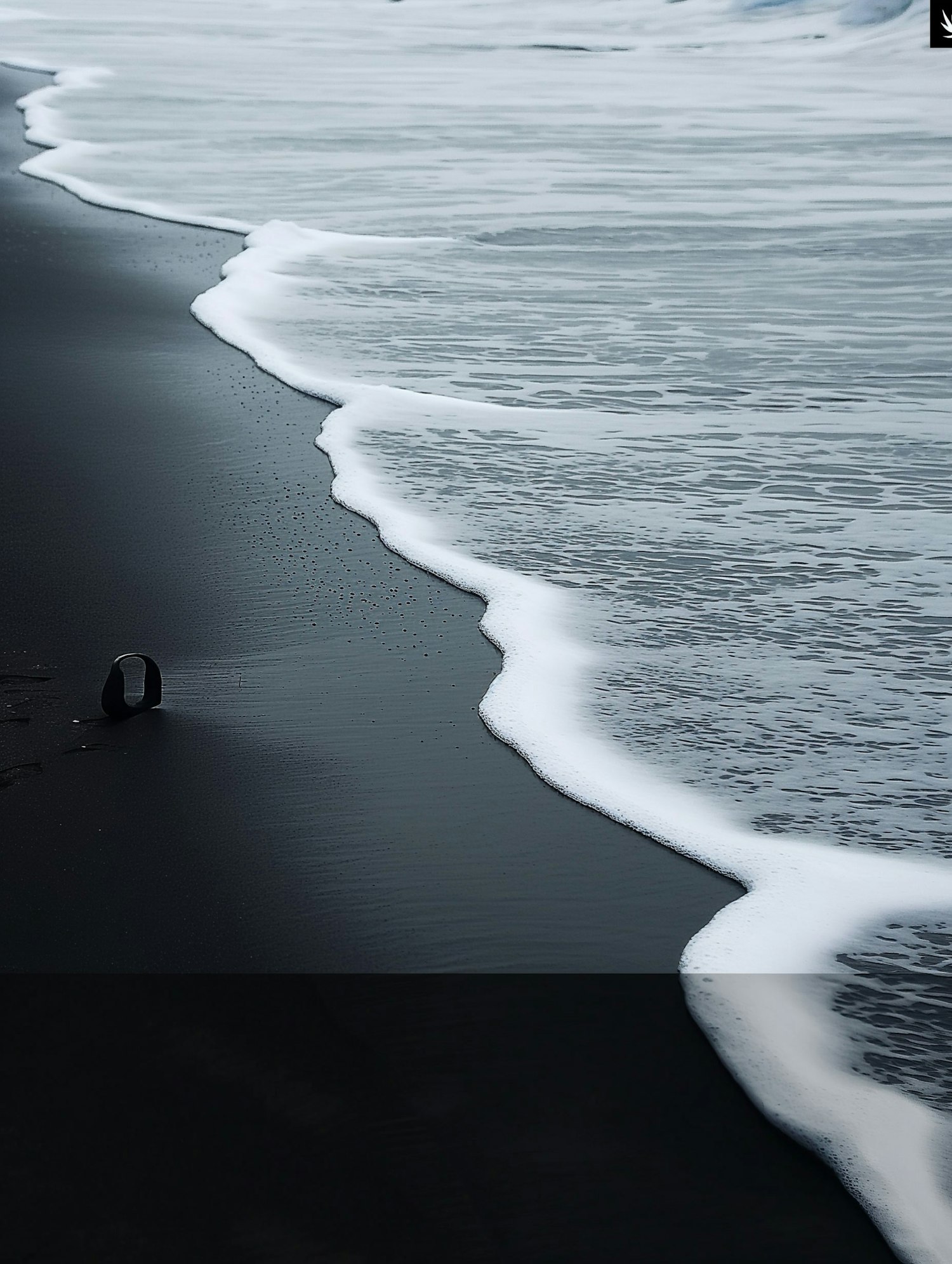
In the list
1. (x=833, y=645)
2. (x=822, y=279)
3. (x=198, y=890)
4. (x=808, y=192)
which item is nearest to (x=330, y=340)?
(x=822, y=279)

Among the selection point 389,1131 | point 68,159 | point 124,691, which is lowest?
point 389,1131

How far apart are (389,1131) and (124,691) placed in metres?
1.28

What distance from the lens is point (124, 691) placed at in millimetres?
2881

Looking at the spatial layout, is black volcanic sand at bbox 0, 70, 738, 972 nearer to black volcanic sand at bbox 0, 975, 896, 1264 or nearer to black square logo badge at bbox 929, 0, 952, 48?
black volcanic sand at bbox 0, 975, 896, 1264

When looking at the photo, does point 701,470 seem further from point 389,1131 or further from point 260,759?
point 389,1131

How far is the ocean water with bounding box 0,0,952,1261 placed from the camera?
2258 millimetres

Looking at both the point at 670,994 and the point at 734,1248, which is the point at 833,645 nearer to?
the point at 670,994

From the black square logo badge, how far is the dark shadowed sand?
78.8 feet

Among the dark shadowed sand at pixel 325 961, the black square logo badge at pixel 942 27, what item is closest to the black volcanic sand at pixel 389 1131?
the dark shadowed sand at pixel 325 961

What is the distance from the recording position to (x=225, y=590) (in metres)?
3.58

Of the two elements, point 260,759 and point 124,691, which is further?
point 124,691

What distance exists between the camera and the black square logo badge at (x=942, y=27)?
959 inches

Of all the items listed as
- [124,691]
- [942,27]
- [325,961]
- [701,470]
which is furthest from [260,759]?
[942,27]

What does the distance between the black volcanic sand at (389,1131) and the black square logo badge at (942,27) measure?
25591 mm
